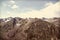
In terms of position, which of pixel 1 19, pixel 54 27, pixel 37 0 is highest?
pixel 37 0

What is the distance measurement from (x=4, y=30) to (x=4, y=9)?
1.35 ft

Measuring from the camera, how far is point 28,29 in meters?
2.36

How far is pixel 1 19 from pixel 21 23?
406 millimetres

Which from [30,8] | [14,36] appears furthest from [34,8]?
[14,36]

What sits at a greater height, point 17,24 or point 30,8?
point 30,8

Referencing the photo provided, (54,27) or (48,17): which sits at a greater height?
(48,17)

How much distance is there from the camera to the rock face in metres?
2.32

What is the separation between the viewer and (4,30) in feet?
7.86

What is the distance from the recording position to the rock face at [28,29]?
232 cm

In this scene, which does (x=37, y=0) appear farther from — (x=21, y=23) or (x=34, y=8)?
(x=21, y=23)

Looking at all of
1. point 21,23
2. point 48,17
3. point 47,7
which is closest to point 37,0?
point 47,7

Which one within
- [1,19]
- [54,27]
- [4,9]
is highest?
[4,9]

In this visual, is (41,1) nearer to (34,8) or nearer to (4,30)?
(34,8)

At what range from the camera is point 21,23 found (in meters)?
2.38
